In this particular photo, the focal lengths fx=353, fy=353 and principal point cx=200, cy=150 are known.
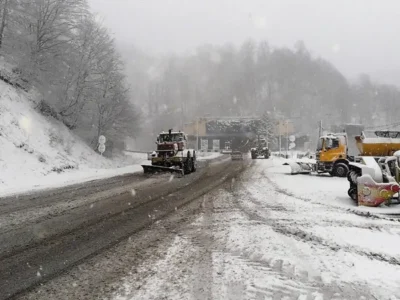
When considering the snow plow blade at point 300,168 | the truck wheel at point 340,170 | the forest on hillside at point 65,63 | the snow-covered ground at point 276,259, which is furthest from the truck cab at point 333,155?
the forest on hillside at point 65,63

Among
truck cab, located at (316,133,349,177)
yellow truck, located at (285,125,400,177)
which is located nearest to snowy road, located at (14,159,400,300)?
yellow truck, located at (285,125,400,177)

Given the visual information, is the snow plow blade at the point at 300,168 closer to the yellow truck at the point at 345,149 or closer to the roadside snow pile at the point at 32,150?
the yellow truck at the point at 345,149

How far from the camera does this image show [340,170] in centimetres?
1973

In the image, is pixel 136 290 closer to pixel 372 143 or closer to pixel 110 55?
pixel 372 143

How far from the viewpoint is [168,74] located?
343 ft

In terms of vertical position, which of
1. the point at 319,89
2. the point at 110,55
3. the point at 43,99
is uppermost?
the point at 319,89

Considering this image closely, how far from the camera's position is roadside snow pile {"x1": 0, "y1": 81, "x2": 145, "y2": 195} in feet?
52.4

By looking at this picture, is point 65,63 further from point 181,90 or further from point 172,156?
point 181,90

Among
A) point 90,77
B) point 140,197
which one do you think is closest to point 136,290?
point 140,197

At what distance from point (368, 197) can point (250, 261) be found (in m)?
6.06

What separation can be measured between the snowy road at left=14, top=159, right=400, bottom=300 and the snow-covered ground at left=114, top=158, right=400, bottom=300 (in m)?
0.01

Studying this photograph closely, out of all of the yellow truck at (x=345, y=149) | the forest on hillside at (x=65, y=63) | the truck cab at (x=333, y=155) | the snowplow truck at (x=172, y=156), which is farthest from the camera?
the forest on hillside at (x=65, y=63)

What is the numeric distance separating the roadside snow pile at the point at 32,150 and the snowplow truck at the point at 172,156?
3453 millimetres

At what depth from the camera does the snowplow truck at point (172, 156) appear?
2009 centimetres
